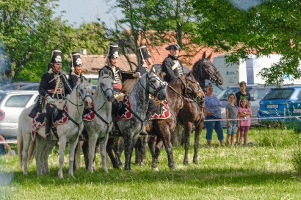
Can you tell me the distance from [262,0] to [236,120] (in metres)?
11.1

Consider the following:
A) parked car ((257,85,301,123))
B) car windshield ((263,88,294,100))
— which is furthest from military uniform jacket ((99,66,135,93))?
car windshield ((263,88,294,100))

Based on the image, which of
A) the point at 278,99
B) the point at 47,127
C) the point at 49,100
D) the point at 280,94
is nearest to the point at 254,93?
the point at 280,94

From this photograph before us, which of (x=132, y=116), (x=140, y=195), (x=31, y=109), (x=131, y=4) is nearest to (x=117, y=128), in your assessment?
(x=132, y=116)

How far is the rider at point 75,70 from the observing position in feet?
51.2

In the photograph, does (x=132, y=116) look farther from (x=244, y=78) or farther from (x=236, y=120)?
(x=244, y=78)

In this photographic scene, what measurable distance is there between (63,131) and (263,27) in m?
3.92

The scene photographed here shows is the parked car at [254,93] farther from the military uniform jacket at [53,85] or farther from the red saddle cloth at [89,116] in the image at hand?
the military uniform jacket at [53,85]

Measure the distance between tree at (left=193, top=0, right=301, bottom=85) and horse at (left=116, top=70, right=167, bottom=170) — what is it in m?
1.56

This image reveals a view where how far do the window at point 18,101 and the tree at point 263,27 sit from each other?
35.9 feet

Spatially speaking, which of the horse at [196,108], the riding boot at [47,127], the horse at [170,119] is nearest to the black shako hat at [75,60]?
the riding boot at [47,127]

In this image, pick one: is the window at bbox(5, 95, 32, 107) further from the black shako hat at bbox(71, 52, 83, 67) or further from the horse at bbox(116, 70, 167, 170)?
the horse at bbox(116, 70, 167, 170)

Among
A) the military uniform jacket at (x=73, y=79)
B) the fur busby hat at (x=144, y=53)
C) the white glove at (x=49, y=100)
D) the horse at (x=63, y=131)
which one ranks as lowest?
the horse at (x=63, y=131)

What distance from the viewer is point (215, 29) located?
14180 millimetres

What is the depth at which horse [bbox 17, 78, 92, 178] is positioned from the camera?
47.8 ft
